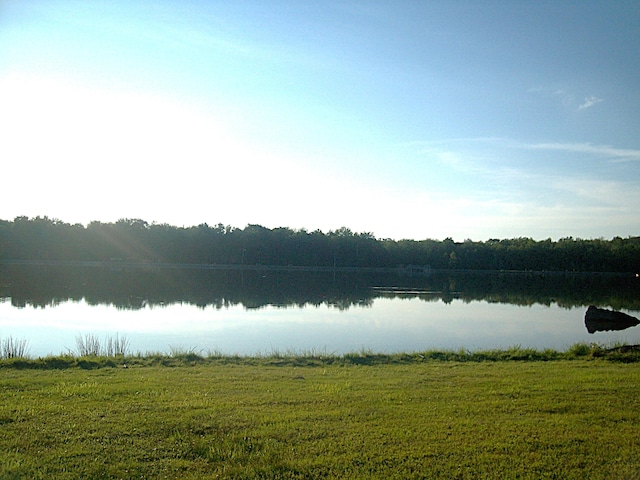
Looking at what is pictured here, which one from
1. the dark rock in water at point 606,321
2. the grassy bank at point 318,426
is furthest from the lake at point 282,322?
the grassy bank at point 318,426

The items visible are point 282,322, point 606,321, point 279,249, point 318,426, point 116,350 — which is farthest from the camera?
point 279,249

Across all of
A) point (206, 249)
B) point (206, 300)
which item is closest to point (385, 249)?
point (206, 249)

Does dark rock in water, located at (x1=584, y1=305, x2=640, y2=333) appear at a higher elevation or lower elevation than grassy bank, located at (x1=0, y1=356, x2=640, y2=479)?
lower

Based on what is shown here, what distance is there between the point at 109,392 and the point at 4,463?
9.92 ft

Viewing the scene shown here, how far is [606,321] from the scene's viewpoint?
26656 mm

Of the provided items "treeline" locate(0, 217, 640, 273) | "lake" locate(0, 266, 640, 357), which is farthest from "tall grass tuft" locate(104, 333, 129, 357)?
"treeline" locate(0, 217, 640, 273)

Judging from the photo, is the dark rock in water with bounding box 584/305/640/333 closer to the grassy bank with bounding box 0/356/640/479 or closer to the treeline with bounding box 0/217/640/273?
the grassy bank with bounding box 0/356/640/479

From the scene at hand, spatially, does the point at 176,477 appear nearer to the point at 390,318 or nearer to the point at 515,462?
the point at 515,462

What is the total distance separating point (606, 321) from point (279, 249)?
89.1 m

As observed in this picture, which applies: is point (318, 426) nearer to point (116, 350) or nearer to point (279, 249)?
point (116, 350)

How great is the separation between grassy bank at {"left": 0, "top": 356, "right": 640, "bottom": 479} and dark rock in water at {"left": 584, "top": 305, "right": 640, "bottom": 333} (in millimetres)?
17660

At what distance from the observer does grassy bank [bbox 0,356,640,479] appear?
5.21 meters

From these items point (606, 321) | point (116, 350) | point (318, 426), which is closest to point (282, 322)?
point (116, 350)

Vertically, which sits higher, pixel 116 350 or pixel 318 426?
pixel 318 426
